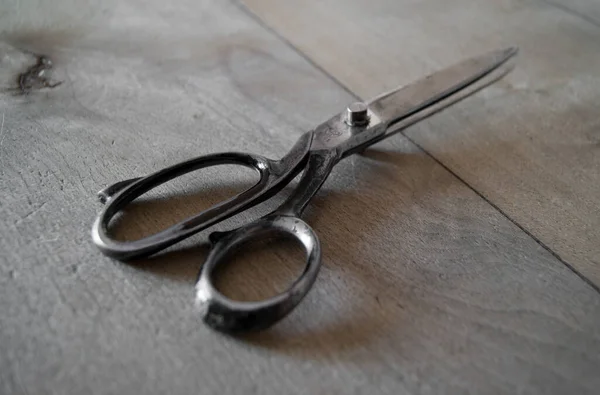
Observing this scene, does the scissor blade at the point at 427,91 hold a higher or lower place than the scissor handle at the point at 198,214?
higher

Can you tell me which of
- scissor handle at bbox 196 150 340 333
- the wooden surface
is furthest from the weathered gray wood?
scissor handle at bbox 196 150 340 333

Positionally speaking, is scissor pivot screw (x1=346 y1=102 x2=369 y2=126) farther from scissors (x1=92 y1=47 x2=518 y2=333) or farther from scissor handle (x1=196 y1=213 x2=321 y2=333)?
scissor handle (x1=196 y1=213 x2=321 y2=333)

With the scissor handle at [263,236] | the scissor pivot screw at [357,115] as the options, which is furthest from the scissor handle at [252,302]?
the scissor pivot screw at [357,115]

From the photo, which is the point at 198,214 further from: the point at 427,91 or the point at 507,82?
the point at 507,82

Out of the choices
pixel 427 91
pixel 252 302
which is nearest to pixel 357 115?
pixel 427 91

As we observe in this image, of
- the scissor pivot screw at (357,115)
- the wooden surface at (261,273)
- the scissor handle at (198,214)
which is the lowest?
the wooden surface at (261,273)

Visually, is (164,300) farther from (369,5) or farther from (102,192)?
(369,5)

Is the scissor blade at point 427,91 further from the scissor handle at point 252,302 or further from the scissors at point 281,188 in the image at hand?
the scissor handle at point 252,302
